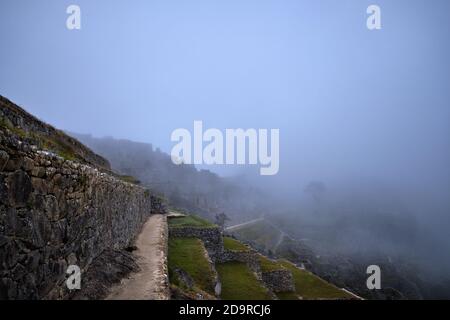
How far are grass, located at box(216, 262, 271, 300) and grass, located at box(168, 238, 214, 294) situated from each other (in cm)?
125

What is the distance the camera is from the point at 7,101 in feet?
41.4

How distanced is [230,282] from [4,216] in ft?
49.1

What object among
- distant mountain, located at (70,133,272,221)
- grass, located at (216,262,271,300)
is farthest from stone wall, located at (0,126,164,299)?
distant mountain, located at (70,133,272,221)

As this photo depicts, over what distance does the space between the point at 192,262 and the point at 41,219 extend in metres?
12.7

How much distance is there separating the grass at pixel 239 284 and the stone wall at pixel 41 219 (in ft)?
29.7

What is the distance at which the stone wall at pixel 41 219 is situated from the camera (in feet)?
14.7

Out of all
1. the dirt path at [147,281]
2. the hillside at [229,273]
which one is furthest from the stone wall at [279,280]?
the dirt path at [147,281]

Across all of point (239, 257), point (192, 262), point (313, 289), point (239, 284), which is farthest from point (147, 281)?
point (313, 289)

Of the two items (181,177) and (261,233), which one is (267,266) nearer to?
(261,233)

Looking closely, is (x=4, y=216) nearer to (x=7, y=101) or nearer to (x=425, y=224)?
(x=7, y=101)

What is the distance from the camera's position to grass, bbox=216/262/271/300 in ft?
50.6

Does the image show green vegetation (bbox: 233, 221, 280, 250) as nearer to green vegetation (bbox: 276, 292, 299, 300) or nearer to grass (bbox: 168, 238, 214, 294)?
grass (bbox: 168, 238, 214, 294)

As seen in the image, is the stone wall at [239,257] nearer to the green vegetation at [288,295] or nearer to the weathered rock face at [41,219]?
the green vegetation at [288,295]

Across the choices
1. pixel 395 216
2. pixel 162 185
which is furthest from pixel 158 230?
pixel 395 216
